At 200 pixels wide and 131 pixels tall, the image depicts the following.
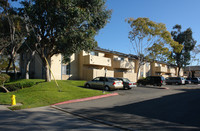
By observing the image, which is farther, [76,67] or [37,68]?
[76,67]

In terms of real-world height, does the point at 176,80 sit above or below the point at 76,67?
below

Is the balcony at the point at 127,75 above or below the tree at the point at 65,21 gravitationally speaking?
below

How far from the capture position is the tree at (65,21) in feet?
49.5

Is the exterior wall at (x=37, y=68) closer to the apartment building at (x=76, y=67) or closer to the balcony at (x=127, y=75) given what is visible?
the apartment building at (x=76, y=67)

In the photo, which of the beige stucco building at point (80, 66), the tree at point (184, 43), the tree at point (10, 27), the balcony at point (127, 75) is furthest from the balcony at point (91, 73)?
the tree at point (184, 43)

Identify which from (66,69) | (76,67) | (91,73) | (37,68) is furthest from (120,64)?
(37,68)

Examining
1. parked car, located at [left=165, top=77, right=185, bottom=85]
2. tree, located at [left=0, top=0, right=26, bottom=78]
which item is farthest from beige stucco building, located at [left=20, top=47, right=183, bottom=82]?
parked car, located at [left=165, top=77, right=185, bottom=85]

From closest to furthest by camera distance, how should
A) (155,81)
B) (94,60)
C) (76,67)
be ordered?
(94,60) → (76,67) → (155,81)

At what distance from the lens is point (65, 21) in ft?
49.5

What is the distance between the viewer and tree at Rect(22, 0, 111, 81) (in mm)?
15102

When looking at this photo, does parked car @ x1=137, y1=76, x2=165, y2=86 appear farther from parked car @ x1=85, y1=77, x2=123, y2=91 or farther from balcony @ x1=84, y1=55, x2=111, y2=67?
parked car @ x1=85, y1=77, x2=123, y2=91

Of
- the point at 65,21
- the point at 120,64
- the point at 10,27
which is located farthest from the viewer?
the point at 120,64

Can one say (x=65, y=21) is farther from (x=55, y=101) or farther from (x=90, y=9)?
(x=55, y=101)

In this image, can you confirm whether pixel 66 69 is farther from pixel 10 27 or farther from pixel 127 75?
pixel 127 75
